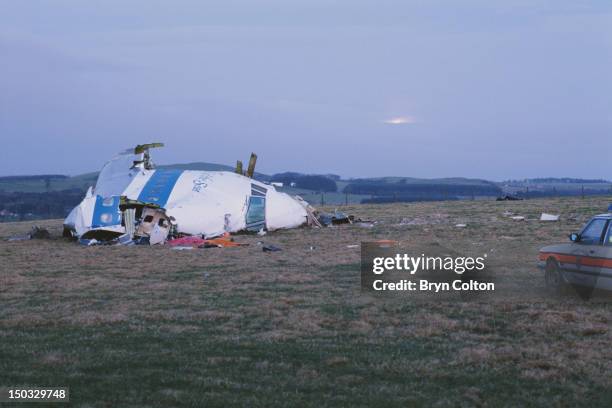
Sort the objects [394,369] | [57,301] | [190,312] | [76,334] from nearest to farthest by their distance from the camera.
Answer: [394,369], [76,334], [190,312], [57,301]

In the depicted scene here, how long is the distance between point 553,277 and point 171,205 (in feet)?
53.0

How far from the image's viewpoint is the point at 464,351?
9172 mm

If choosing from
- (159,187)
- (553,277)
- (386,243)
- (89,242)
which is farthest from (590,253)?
(159,187)

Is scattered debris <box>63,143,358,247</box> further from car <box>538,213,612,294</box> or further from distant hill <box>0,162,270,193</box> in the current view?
distant hill <box>0,162,270,193</box>

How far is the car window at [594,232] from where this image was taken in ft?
Result: 41.6

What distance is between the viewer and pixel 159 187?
28.5 m

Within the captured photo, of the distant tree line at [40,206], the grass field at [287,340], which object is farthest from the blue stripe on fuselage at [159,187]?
the distant tree line at [40,206]

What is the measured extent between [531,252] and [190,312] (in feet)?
35.5

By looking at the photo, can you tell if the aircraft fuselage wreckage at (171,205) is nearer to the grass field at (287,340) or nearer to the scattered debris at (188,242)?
the scattered debris at (188,242)

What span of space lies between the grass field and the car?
316 mm

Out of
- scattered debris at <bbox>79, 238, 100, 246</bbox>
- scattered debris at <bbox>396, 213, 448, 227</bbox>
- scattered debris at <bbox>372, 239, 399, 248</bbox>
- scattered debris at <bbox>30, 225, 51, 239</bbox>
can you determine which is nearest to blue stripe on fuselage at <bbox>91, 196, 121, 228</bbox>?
scattered debris at <bbox>79, 238, 100, 246</bbox>

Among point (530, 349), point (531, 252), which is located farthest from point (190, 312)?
point (531, 252)

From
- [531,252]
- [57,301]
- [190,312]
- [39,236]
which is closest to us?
[190,312]

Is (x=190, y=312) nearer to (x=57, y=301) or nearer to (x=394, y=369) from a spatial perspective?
(x=57, y=301)
